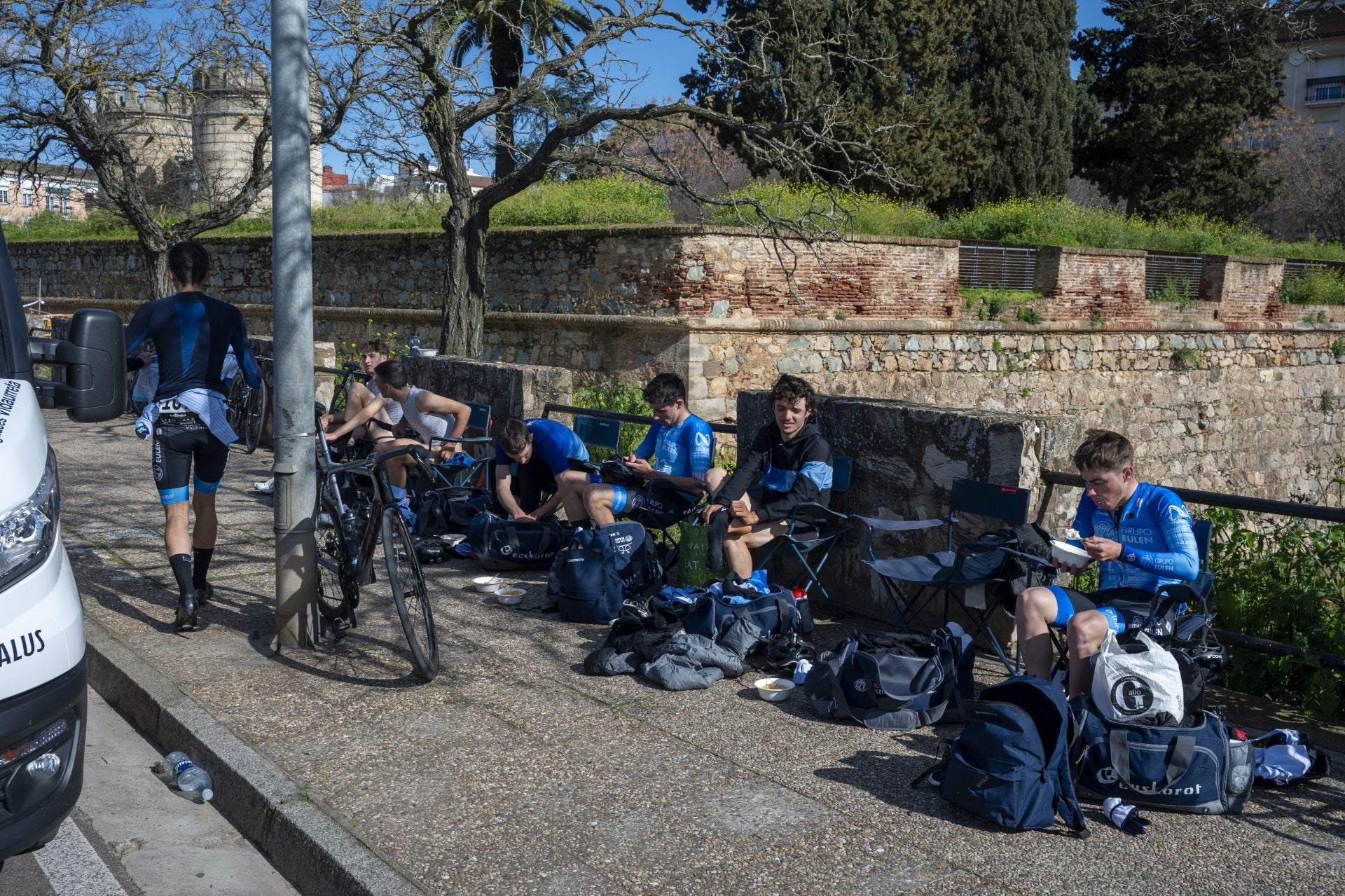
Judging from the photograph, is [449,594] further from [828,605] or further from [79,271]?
[79,271]

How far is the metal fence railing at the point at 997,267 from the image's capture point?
20.2 m

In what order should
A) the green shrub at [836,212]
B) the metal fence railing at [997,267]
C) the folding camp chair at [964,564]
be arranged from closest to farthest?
1. the folding camp chair at [964,564]
2. the green shrub at [836,212]
3. the metal fence railing at [997,267]

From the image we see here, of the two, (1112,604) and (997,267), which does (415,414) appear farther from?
(997,267)

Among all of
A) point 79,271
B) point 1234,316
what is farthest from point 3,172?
point 1234,316

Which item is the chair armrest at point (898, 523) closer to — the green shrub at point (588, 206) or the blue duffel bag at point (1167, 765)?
the blue duffel bag at point (1167, 765)

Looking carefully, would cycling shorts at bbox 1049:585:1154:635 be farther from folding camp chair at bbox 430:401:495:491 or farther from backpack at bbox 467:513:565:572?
folding camp chair at bbox 430:401:495:491

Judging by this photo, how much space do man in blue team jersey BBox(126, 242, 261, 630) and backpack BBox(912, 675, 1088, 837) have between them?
4170mm

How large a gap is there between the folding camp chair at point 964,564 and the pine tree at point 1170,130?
28.4 meters

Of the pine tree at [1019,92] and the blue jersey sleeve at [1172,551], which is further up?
the pine tree at [1019,92]

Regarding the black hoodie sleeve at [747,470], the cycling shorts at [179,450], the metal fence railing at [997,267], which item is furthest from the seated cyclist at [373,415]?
the metal fence railing at [997,267]

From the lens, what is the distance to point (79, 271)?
90.2 ft

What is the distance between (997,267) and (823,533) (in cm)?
1433

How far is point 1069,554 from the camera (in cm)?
532

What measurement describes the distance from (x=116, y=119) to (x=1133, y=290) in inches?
657
